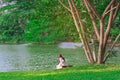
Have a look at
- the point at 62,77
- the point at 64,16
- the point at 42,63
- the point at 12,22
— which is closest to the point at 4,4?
the point at 12,22

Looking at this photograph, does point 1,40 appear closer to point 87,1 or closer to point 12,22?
point 12,22

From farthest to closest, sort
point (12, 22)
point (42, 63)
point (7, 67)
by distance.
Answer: point (12, 22), point (42, 63), point (7, 67)

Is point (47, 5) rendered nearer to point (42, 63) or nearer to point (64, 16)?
point (64, 16)

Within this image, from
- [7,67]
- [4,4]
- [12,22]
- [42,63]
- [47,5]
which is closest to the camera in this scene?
[47,5]

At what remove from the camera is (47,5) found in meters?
17.7

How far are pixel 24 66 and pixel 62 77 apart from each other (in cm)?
1588

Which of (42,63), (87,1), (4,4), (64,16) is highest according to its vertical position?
(87,1)

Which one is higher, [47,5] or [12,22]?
[47,5]

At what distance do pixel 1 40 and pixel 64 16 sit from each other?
40106 mm

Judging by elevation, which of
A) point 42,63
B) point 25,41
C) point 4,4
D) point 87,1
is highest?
point 87,1

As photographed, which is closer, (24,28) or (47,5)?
(47,5)

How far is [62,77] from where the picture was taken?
11055 millimetres

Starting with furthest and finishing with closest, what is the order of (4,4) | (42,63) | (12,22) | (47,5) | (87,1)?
(4,4) → (12,22) → (42,63) → (47,5) → (87,1)

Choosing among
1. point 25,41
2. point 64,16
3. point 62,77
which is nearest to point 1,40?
point 25,41
